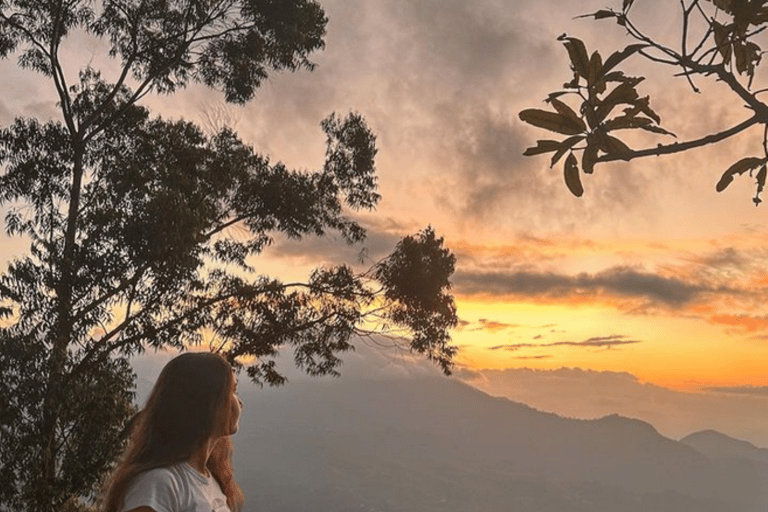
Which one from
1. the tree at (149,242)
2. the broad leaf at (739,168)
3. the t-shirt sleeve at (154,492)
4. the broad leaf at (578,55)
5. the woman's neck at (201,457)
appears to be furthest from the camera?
the tree at (149,242)

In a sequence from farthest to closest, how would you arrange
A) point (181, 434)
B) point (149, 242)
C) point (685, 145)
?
point (149, 242)
point (181, 434)
point (685, 145)

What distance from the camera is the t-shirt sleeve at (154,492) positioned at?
2.10 metres

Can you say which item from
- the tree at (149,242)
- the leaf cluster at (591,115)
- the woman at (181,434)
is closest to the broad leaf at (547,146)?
the leaf cluster at (591,115)

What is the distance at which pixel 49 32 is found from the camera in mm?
12898

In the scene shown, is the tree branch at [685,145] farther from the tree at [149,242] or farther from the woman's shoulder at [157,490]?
the tree at [149,242]

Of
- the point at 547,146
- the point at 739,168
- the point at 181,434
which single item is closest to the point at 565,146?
the point at 547,146

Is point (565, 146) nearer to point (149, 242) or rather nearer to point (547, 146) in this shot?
point (547, 146)

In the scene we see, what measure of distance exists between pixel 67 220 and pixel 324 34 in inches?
177

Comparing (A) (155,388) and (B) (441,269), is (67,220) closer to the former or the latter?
(B) (441,269)

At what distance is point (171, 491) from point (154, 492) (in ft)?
0.14

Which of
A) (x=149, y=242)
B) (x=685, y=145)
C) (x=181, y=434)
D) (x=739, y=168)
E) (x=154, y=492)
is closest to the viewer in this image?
(x=685, y=145)

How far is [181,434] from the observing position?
7.39 feet

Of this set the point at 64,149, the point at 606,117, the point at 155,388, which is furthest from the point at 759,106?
the point at 64,149

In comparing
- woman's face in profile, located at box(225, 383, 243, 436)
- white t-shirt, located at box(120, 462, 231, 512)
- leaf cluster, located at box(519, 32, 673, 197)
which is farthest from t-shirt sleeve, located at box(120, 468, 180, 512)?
leaf cluster, located at box(519, 32, 673, 197)
